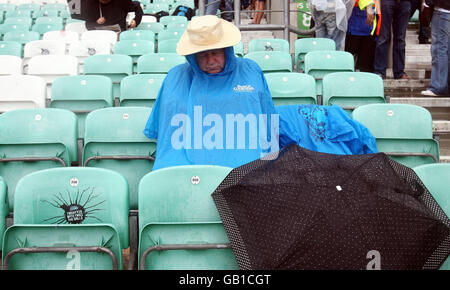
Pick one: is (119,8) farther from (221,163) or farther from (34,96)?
(221,163)

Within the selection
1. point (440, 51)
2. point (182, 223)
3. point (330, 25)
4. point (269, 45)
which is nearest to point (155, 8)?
point (330, 25)

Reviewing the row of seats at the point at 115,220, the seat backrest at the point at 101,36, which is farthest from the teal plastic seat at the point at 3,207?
the seat backrest at the point at 101,36

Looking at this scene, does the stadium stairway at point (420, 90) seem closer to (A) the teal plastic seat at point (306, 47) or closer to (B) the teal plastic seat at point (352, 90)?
(B) the teal plastic seat at point (352, 90)

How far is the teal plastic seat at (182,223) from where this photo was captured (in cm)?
198

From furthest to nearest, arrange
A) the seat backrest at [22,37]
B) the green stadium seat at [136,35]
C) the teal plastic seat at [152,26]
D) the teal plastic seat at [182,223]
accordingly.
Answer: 1. the teal plastic seat at [152,26]
2. the seat backrest at [22,37]
3. the green stadium seat at [136,35]
4. the teal plastic seat at [182,223]

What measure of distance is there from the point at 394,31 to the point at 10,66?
176 inches

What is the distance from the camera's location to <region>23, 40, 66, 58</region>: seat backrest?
571 centimetres

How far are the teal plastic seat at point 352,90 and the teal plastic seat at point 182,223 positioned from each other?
2.00m

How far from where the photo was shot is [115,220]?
2.17 meters

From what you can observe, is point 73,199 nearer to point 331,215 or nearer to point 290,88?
point 331,215

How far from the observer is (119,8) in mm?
6980
